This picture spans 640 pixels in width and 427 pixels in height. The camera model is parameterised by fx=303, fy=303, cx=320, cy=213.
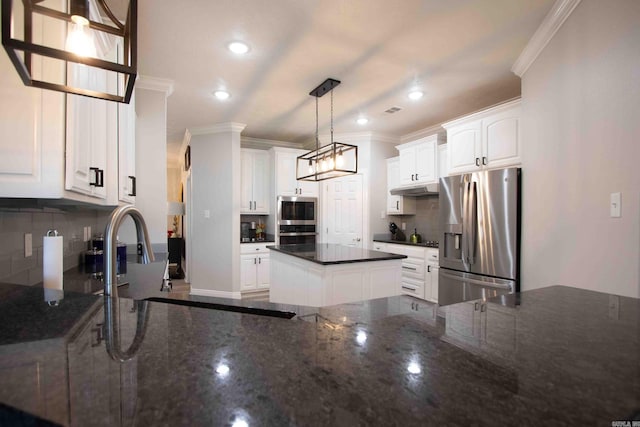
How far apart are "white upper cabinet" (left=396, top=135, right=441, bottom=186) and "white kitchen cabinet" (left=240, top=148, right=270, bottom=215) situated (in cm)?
216

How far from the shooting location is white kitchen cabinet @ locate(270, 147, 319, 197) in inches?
191

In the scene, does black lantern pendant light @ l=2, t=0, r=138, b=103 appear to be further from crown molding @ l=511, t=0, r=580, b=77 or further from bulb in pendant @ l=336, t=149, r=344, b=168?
Answer: crown molding @ l=511, t=0, r=580, b=77

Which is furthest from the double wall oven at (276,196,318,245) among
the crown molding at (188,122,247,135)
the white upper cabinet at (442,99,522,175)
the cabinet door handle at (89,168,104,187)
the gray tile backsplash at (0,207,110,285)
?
the cabinet door handle at (89,168,104,187)

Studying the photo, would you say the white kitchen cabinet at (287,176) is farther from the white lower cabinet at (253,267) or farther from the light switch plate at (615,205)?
the light switch plate at (615,205)

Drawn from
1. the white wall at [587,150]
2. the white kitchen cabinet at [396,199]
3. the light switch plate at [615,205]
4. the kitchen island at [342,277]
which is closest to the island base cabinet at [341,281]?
the kitchen island at [342,277]

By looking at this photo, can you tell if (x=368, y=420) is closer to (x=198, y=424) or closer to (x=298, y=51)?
(x=198, y=424)

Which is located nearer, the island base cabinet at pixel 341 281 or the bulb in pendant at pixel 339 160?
the island base cabinet at pixel 341 281

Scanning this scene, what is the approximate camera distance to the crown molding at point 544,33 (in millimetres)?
1843

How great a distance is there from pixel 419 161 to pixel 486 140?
115 centimetres

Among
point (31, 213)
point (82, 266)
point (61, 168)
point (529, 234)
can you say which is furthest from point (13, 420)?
point (529, 234)

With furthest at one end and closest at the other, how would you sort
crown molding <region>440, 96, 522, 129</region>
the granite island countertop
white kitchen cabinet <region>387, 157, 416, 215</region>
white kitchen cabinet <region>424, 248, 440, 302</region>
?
white kitchen cabinet <region>387, 157, 416, 215</region>
white kitchen cabinet <region>424, 248, 440, 302</region>
crown molding <region>440, 96, 522, 129</region>
the granite island countertop

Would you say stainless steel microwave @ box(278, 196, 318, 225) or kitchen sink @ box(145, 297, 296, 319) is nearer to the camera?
kitchen sink @ box(145, 297, 296, 319)

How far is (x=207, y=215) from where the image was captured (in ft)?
14.3

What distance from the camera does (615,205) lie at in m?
1.51
